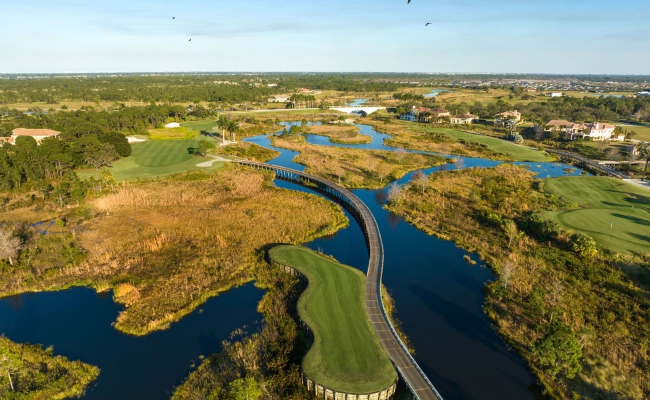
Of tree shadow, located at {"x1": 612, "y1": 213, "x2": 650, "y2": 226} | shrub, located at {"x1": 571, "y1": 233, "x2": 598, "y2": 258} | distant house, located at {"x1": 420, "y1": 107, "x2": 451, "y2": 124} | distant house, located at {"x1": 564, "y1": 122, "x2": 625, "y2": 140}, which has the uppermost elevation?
distant house, located at {"x1": 420, "y1": 107, "x2": 451, "y2": 124}

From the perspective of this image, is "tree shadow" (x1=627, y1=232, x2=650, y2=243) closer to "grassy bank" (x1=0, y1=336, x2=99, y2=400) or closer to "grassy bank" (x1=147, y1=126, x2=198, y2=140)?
"grassy bank" (x1=0, y1=336, x2=99, y2=400)

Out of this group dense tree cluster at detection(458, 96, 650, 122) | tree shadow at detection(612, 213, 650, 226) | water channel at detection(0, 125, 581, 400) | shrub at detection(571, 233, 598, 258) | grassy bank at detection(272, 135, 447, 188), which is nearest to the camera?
water channel at detection(0, 125, 581, 400)

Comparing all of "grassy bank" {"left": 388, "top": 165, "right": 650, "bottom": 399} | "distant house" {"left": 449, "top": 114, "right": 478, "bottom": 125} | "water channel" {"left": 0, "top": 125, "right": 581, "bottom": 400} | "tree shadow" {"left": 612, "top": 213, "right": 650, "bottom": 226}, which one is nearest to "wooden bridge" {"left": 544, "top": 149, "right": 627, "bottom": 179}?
"grassy bank" {"left": 388, "top": 165, "right": 650, "bottom": 399}

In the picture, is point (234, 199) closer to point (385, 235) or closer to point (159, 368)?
A: point (385, 235)

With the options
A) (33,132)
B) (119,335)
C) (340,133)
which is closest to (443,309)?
(119,335)

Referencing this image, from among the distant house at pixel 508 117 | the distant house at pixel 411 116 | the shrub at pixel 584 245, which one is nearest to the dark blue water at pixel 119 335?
the shrub at pixel 584 245

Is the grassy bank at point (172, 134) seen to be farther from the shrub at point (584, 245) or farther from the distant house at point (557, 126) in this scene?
the distant house at point (557, 126)

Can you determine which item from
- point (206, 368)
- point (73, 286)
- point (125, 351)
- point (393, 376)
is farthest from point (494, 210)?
point (73, 286)
